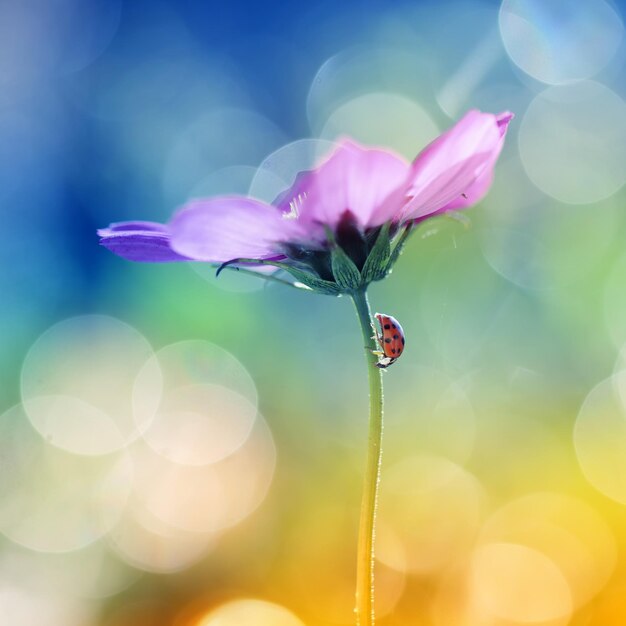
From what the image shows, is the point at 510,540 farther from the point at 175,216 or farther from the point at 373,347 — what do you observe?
the point at 175,216

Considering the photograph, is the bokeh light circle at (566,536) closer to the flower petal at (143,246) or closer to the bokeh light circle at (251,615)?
the bokeh light circle at (251,615)

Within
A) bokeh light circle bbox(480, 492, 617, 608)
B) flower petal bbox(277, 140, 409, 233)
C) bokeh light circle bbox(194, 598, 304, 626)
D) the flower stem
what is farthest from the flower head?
bokeh light circle bbox(480, 492, 617, 608)

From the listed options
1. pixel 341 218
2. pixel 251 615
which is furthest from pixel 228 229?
pixel 251 615

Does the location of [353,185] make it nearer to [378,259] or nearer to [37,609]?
[378,259]

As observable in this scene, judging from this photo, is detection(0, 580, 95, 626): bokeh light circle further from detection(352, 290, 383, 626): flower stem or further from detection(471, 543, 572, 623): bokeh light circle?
detection(352, 290, 383, 626): flower stem

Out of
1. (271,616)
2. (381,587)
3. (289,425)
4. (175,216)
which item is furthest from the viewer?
(289,425)

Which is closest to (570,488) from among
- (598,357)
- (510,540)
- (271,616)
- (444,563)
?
(510,540)
